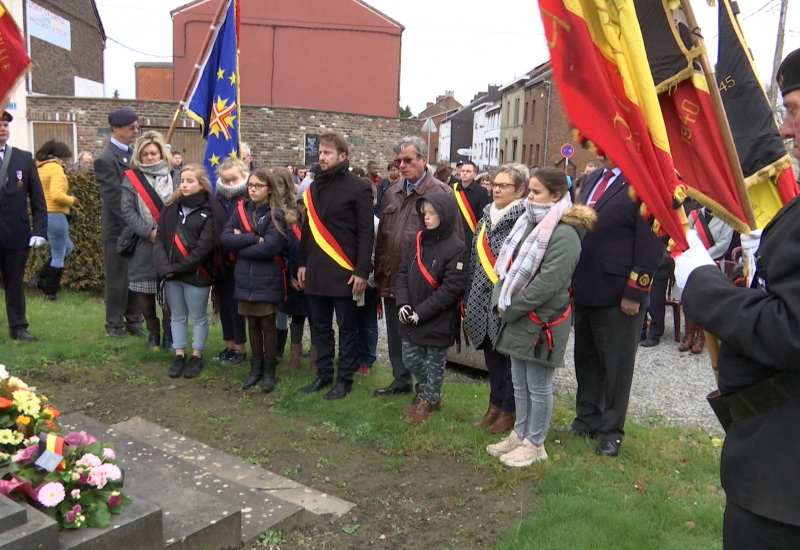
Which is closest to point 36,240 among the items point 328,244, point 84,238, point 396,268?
point 84,238

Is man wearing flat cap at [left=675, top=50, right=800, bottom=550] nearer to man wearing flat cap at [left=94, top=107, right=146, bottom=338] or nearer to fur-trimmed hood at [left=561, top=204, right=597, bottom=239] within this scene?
fur-trimmed hood at [left=561, top=204, right=597, bottom=239]

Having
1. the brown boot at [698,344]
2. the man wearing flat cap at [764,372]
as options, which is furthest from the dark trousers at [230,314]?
the brown boot at [698,344]

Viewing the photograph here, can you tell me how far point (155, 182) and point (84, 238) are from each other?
365 cm

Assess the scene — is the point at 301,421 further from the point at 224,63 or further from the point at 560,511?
the point at 224,63

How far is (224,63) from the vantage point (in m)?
7.54

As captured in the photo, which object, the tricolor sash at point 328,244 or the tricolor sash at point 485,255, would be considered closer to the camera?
the tricolor sash at point 485,255

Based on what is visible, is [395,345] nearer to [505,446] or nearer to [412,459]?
[412,459]

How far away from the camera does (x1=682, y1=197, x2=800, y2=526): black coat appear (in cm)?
188

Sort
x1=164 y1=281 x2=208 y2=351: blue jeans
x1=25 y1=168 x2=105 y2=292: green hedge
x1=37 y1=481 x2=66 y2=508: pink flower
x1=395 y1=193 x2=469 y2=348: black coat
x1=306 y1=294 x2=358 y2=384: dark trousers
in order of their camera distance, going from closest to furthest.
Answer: x1=37 y1=481 x2=66 y2=508: pink flower < x1=395 y1=193 x2=469 y2=348: black coat < x1=306 y1=294 x2=358 y2=384: dark trousers < x1=164 y1=281 x2=208 y2=351: blue jeans < x1=25 y1=168 x2=105 y2=292: green hedge

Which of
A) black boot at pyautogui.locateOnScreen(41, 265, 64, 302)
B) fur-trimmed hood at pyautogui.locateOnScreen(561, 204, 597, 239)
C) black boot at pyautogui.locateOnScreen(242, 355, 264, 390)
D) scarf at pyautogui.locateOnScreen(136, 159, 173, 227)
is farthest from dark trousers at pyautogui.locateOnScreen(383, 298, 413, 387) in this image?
black boot at pyautogui.locateOnScreen(41, 265, 64, 302)

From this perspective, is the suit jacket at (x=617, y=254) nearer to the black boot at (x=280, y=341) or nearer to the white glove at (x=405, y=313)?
the white glove at (x=405, y=313)

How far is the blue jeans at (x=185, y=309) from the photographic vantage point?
20.6 ft

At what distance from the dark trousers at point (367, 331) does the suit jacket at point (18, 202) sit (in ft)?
11.3

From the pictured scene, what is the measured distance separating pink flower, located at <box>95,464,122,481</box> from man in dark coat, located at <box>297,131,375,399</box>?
9.20 ft
